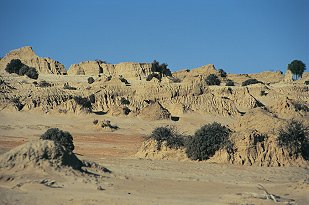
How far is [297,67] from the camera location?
Result: 278 feet

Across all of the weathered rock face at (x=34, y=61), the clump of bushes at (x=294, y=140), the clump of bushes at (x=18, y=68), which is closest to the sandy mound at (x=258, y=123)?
the clump of bushes at (x=294, y=140)

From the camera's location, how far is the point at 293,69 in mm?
84750

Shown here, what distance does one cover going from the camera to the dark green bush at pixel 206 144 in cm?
2356

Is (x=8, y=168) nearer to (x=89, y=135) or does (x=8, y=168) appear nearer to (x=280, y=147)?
(x=280, y=147)

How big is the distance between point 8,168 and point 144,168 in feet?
22.1

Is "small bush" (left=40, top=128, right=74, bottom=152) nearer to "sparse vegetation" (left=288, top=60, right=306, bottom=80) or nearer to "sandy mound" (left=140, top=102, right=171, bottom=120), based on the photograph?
"sandy mound" (left=140, top=102, right=171, bottom=120)

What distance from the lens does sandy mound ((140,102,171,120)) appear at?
4591 cm

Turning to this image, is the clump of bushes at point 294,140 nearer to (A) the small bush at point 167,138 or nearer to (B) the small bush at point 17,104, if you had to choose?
(A) the small bush at point 167,138

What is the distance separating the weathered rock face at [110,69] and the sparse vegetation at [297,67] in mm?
20806

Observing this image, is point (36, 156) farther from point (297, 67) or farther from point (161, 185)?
point (297, 67)

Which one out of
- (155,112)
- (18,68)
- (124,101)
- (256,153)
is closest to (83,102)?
(124,101)

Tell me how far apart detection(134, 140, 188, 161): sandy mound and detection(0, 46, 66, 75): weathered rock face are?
5202cm

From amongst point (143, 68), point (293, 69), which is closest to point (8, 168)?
point (143, 68)

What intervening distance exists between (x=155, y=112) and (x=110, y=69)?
3469 cm
